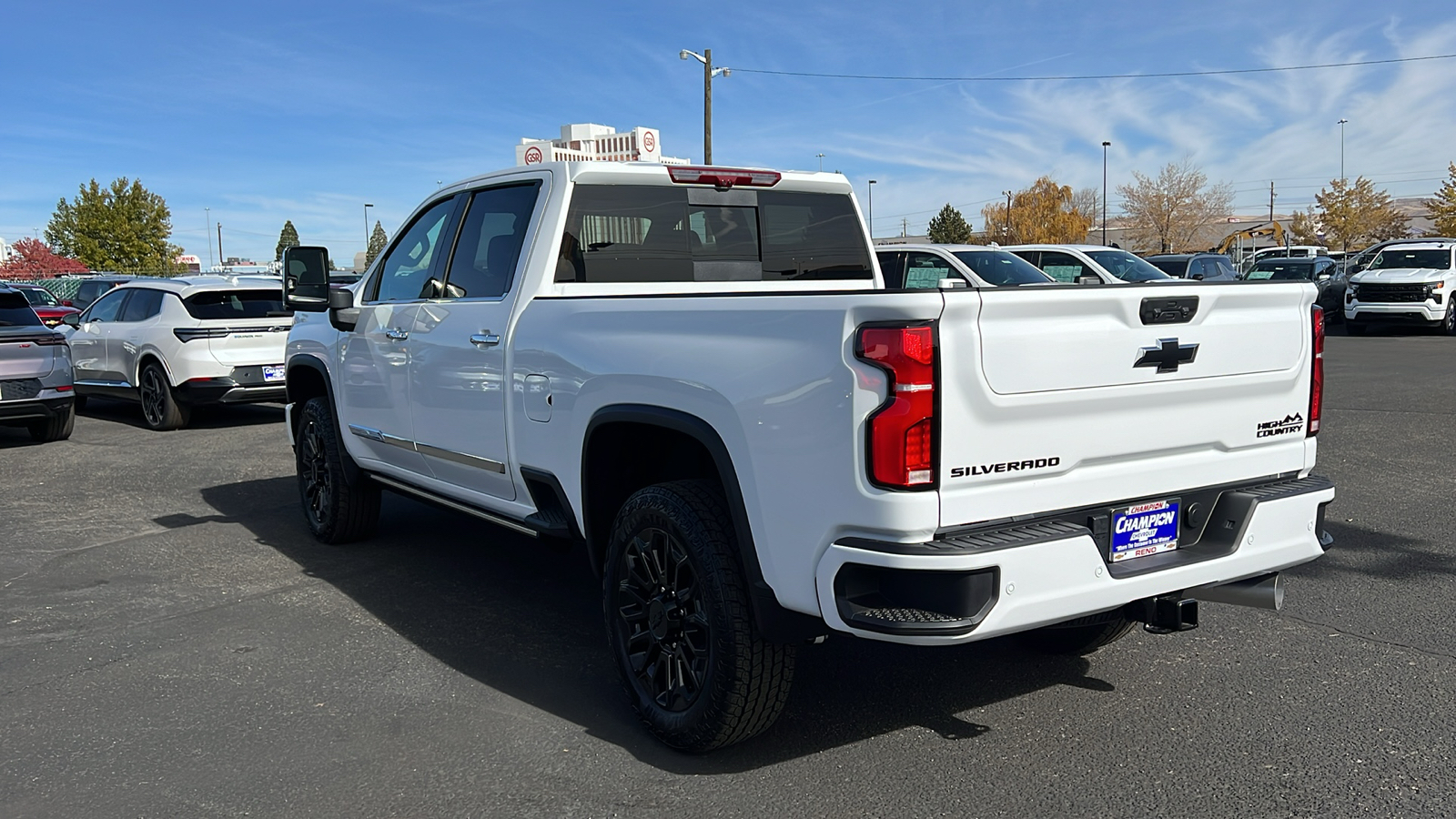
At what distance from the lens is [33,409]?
11.0 meters

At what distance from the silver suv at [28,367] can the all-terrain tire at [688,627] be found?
30.4 feet

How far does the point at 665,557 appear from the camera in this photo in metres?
3.82

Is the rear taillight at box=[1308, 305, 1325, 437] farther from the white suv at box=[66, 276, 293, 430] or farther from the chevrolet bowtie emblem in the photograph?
the white suv at box=[66, 276, 293, 430]

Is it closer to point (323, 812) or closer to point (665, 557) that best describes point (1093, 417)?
point (665, 557)

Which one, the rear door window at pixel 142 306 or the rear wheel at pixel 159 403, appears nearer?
the rear wheel at pixel 159 403

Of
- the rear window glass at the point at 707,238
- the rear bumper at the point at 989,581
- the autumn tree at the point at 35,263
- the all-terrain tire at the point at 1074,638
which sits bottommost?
the all-terrain tire at the point at 1074,638

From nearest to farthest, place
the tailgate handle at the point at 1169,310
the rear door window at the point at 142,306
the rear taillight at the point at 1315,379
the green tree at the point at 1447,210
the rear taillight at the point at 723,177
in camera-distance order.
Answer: the tailgate handle at the point at 1169,310
the rear taillight at the point at 1315,379
the rear taillight at the point at 723,177
the rear door window at the point at 142,306
the green tree at the point at 1447,210

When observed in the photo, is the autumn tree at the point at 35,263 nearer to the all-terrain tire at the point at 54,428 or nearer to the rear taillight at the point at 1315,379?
the all-terrain tire at the point at 54,428

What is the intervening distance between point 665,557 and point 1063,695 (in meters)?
1.59

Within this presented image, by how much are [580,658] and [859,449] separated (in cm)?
210

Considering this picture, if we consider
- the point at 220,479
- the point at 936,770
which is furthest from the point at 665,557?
the point at 220,479

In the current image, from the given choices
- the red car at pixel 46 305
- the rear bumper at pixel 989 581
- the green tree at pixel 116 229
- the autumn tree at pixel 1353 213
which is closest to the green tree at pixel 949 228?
the autumn tree at pixel 1353 213

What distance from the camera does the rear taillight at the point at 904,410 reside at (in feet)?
9.87

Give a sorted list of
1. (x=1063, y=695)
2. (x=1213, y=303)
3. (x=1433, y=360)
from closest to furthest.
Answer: (x=1213, y=303) < (x=1063, y=695) < (x=1433, y=360)
